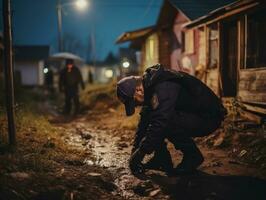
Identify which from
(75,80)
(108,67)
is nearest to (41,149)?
(75,80)

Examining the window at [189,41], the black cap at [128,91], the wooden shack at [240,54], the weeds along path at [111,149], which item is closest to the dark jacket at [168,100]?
the black cap at [128,91]

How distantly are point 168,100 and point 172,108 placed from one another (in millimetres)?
121

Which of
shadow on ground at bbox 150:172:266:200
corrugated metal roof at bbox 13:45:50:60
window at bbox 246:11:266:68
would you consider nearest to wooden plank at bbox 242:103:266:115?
window at bbox 246:11:266:68

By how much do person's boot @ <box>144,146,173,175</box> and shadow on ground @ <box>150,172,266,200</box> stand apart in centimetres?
23

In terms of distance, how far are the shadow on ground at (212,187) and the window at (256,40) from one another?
5.28m

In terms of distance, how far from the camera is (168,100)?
4543 millimetres

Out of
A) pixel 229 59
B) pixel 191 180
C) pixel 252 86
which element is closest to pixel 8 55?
pixel 191 180

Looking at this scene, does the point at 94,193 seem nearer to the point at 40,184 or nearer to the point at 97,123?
the point at 40,184

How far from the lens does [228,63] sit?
460 inches

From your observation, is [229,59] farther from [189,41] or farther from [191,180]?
[191,180]

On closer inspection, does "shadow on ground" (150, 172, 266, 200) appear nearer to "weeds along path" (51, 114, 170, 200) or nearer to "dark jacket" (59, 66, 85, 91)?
"weeds along path" (51, 114, 170, 200)

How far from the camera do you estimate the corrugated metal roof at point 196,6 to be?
50.2 ft

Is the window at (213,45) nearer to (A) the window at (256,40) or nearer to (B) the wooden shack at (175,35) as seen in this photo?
(B) the wooden shack at (175,35)

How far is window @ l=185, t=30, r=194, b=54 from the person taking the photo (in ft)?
54.6
